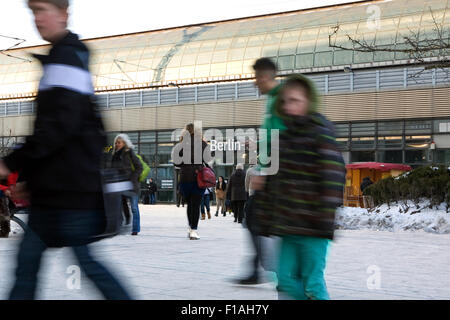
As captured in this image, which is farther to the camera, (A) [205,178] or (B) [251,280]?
(A) [205,178]

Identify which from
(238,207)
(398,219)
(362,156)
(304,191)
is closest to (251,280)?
(304,191)

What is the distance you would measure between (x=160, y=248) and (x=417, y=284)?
154 inches

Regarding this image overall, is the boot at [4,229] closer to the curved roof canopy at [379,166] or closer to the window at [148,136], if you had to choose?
the curved roof canopy at [379,166]

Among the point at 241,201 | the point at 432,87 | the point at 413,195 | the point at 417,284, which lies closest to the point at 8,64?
the point at 432,87

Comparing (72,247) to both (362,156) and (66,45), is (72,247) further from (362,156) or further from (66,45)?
(362,156)

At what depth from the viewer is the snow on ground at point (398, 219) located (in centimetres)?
1286

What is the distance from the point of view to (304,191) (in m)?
3.45

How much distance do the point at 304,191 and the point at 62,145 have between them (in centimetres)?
127

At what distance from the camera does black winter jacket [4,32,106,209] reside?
2.79 meters

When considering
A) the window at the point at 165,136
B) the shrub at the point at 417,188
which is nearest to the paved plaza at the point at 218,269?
the shrub at the point at 417,188

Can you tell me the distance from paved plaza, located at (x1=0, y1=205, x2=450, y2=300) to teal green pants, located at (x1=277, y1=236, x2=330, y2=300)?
2.74ft

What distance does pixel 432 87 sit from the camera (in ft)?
98.5

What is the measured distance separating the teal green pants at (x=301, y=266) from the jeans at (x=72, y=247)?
972mm
